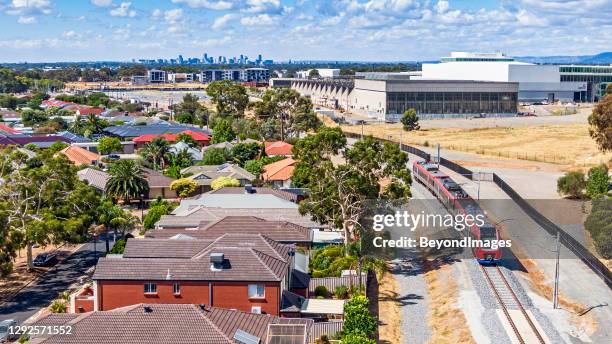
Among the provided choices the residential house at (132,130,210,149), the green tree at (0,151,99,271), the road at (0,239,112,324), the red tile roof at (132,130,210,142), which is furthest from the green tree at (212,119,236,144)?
the green tree at (0,151,99,271)

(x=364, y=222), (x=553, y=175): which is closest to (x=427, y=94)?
(x=553, y=175)

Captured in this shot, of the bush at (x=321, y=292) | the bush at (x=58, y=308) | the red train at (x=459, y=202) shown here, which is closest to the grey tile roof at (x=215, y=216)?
the red train at (x=459, y=202)

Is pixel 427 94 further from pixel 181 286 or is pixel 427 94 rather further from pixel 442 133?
pixel 181 286

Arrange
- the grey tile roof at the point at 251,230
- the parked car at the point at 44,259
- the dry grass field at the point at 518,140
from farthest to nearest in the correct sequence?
the dry grass field at the point at 518,140, the parked car at the point at 44,259, the grey tile roof at the point at 251,230

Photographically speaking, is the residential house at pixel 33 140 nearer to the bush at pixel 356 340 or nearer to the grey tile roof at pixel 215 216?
the grey tile roof at pixel 215 216

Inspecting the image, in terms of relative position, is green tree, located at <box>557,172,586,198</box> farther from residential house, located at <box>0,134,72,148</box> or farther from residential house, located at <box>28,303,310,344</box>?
residential house, located at <box>0,134,72,148</box>

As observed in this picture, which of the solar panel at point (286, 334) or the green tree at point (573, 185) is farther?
the green tree at point (573, 185)
